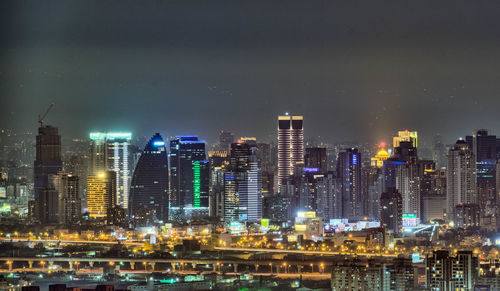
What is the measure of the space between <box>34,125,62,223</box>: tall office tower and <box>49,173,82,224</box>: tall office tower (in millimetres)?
136

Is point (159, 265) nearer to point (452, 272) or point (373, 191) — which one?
point (452, 272)

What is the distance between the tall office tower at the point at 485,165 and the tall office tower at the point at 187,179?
20.9 ft

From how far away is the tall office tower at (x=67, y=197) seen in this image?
2739cm

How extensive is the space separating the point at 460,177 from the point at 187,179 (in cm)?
645

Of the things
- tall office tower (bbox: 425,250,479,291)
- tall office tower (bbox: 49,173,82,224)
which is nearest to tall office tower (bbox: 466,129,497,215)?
tall office tower (bbox: 49,173,82,224)

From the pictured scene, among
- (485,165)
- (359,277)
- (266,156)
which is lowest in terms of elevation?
(359,277)

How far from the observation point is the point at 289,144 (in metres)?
32.0

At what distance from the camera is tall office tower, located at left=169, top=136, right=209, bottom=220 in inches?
1161

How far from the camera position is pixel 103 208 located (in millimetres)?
28609

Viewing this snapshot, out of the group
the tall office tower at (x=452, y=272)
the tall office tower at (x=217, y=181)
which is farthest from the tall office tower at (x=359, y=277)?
the tall office tower at (x=217, y=181)

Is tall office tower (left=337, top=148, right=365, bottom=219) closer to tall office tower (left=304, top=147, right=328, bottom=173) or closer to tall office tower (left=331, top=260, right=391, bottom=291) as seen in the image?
tall office tower (left=304, top=147, right=328, bottom=173)

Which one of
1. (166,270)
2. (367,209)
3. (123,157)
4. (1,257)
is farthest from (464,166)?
(1,257)

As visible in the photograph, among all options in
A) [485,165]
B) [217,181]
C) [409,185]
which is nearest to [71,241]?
[217,181]

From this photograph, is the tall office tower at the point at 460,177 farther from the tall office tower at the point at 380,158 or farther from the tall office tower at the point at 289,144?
the tall office tower at the point at 289,144
